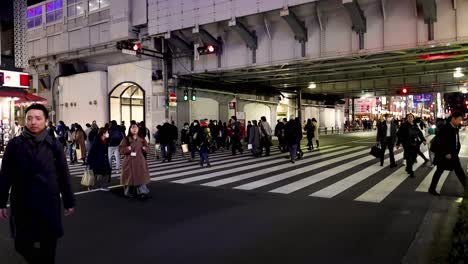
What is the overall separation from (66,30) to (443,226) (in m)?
30.2

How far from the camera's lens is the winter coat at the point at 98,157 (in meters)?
9.86

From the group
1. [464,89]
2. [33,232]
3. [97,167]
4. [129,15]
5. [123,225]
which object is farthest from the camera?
[464,89]

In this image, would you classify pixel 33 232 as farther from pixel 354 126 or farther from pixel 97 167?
pixel 354 126

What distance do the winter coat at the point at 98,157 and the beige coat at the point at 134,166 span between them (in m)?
1.44

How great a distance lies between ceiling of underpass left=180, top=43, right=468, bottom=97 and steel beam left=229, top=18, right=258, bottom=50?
4.64ft

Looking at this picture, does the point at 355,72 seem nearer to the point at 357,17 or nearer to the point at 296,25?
the point at 296,25

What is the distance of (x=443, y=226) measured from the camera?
5812 millimetres

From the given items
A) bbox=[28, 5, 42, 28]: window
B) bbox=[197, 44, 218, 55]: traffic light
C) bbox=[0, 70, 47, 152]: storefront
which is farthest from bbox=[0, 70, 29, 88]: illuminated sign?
bbox=[28, 5, 42, 28]: window

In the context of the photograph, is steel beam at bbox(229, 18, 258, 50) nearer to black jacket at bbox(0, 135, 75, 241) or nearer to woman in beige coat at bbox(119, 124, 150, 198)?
woman in beige coat at bbox(119, 124, 150, 198)

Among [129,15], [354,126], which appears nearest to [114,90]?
[129,15]

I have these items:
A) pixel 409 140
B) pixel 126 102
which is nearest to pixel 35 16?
pixel 126 102

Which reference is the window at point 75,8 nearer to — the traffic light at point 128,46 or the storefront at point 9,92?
the traffic light at point 128,46

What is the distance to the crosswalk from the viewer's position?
9508 millimetres

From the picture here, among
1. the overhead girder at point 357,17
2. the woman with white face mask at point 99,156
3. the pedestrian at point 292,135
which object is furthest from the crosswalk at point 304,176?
the overhead girder at point 357,17
